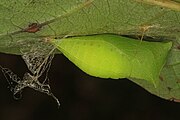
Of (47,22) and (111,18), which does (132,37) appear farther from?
(47,22)

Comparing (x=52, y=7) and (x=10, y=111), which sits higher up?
(x=52, y=7)

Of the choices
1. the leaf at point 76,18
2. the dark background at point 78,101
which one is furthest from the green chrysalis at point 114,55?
the dark background at point 78,101

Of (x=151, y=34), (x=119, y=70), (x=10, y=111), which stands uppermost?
(x=151, y=34)

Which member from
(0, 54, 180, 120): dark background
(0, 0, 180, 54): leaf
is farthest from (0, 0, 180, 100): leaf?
(0, 54, 180, 120): dark background

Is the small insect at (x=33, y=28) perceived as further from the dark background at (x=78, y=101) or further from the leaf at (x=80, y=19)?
the dark background at (x=78, y=101)

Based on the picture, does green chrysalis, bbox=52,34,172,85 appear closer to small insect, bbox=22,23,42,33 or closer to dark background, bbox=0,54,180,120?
small insect, bbox=22,23,42,33

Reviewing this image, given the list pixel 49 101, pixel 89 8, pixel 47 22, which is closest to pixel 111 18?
pixel 89 8
